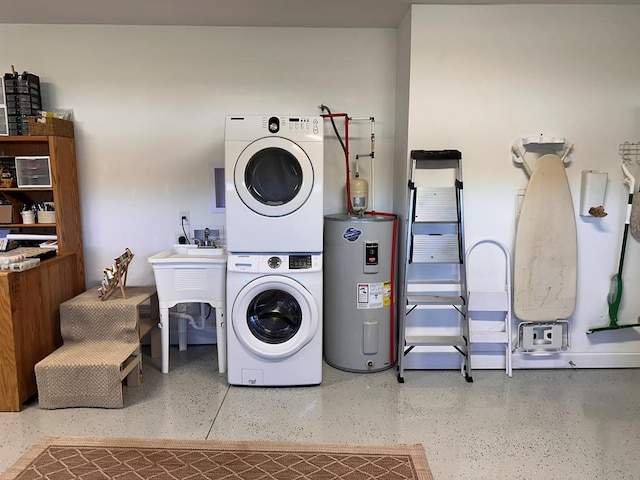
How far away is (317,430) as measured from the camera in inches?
96.4

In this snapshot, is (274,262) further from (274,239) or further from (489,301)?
(489,301)

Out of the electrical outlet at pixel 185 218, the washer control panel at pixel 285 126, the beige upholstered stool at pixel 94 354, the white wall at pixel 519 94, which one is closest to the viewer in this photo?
the beige upholstered stool at pixel 94 354

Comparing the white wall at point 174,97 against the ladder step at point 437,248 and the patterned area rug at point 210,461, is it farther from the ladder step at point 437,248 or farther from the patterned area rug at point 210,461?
the patterned area rug at point 210,461

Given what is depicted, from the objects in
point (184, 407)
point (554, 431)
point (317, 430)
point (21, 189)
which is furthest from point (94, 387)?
point (554, 431)

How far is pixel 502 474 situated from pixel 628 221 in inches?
81.1

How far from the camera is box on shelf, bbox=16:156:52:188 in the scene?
3209 mm

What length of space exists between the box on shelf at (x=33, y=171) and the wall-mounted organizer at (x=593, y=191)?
3.81 metres

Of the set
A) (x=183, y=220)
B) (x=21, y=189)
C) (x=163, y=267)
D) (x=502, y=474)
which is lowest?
(x=502, y=474)

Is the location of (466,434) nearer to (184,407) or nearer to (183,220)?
(184,407)

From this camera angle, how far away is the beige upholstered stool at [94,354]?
8.55 feet

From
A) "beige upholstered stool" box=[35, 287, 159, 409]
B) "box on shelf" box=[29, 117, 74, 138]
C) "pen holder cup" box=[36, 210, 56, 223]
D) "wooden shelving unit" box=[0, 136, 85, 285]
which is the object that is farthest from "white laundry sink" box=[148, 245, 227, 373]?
"box on shelf" box=[29, 117, 74, 138]

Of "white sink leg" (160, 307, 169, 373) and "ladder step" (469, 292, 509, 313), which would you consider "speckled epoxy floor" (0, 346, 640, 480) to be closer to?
"white sink leg" (160, 307, 169, 373)

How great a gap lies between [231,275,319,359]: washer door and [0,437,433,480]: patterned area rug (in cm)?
68

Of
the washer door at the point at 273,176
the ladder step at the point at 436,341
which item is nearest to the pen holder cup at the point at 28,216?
the washer door at the point at 273,176
